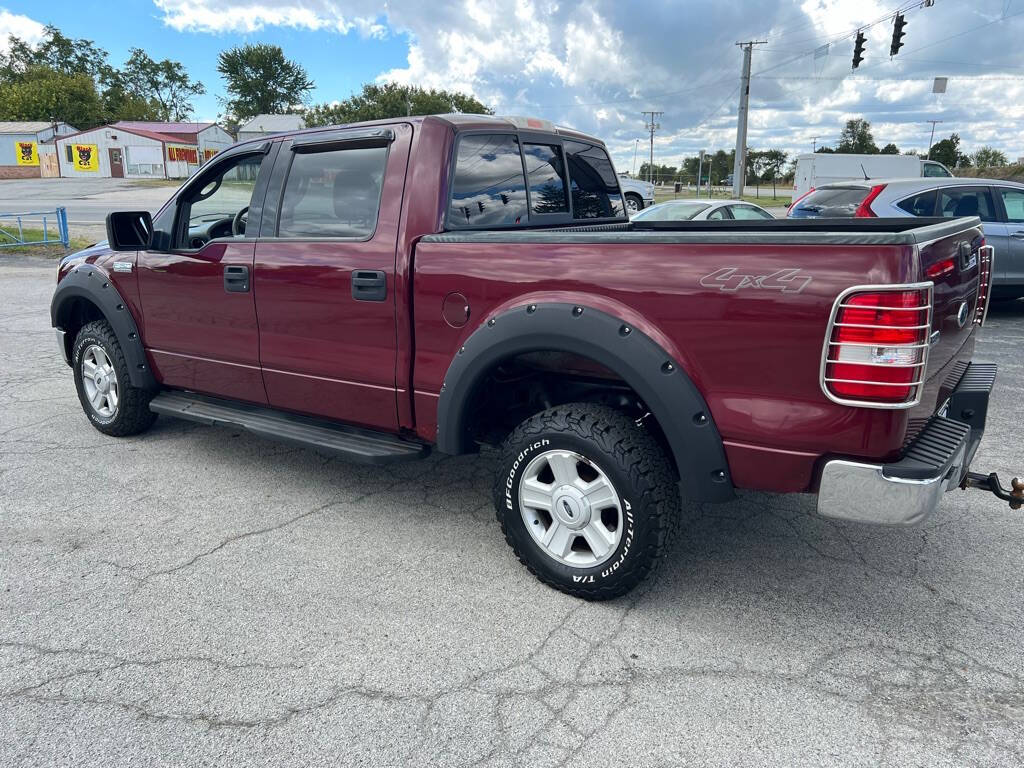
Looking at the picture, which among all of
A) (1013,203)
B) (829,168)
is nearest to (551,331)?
(1013,203)

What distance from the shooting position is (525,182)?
3.91 metres

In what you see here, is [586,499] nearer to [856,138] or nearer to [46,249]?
[46,249]

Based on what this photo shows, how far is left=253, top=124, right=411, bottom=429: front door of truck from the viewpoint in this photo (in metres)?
3.50

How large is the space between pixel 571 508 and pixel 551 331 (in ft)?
2.34

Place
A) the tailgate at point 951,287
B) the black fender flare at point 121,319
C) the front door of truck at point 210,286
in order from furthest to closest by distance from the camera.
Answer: the black fender flare at point 121,319 → the front door of truck at point 210,286 → the tailgate at point 951,287

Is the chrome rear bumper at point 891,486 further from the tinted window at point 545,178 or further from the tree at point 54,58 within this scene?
the tree at point 54,58

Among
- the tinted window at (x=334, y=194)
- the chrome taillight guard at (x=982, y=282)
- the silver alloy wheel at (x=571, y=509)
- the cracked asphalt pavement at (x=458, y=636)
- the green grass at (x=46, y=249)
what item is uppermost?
the tinted window at (x=334, y=194)

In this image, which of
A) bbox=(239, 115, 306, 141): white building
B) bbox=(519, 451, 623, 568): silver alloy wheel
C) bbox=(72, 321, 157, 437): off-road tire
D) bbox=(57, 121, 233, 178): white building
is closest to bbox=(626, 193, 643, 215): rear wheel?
bbox=(72, 321, 157, 437): off-road tire

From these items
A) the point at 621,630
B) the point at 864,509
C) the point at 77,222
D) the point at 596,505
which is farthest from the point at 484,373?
the point at 77,222

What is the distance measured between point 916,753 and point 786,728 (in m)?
0.36

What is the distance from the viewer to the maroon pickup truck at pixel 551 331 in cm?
243

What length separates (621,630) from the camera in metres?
2.93

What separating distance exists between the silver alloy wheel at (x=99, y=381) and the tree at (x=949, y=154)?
251 feet

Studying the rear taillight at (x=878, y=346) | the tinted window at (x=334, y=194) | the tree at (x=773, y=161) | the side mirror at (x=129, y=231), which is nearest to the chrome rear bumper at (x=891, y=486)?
the rear taillight at (x=878, y=346)
